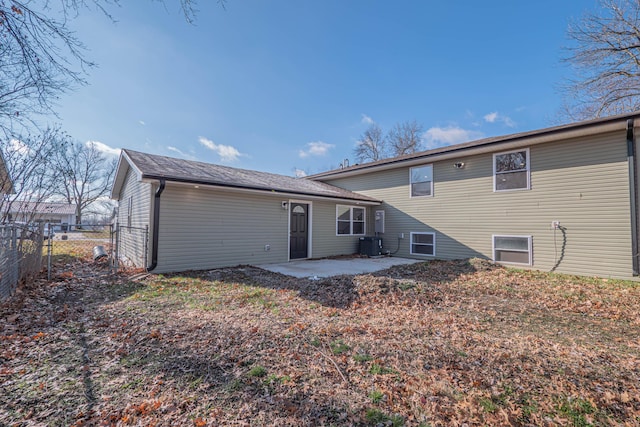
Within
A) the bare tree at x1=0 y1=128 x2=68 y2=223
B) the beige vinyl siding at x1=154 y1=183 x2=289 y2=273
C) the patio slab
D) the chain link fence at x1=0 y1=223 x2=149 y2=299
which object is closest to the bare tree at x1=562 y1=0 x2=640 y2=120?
the patio slab

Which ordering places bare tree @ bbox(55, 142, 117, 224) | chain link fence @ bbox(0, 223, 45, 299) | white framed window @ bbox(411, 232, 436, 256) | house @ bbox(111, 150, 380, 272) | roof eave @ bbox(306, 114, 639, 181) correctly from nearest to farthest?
chain link fence @ bbox(0, 223, 45, 299)
roof eave @ bbox(306, 114, 639, 181)
house @ bbox(111, 150, 380, 272)
white framed window @ bbox(411, 232, 436, 256)
bare tree @ bbox(55, 142, 117, 224)

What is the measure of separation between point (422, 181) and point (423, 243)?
8.29ft

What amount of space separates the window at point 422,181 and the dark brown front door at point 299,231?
459 cm

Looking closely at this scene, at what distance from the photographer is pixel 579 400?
90.9 inches

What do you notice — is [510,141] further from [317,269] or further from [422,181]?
[317,269]

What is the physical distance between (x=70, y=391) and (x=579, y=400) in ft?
14.2

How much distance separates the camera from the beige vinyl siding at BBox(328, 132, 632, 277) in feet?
24.1

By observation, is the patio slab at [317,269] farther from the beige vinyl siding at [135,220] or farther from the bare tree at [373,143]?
the bare tree at [373,143]

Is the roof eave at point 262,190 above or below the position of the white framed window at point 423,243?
above

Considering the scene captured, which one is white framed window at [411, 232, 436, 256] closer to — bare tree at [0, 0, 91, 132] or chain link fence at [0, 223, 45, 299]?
bare tree at [0, 0, 91, 132]

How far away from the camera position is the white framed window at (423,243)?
1100 centimetres

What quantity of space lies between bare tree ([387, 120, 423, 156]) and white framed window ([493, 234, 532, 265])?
18205 mm

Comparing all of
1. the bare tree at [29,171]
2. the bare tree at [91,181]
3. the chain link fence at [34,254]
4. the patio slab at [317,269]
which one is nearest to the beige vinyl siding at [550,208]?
the patio slab at [317,269]

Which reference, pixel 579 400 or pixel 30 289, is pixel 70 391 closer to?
pixel 579 400
